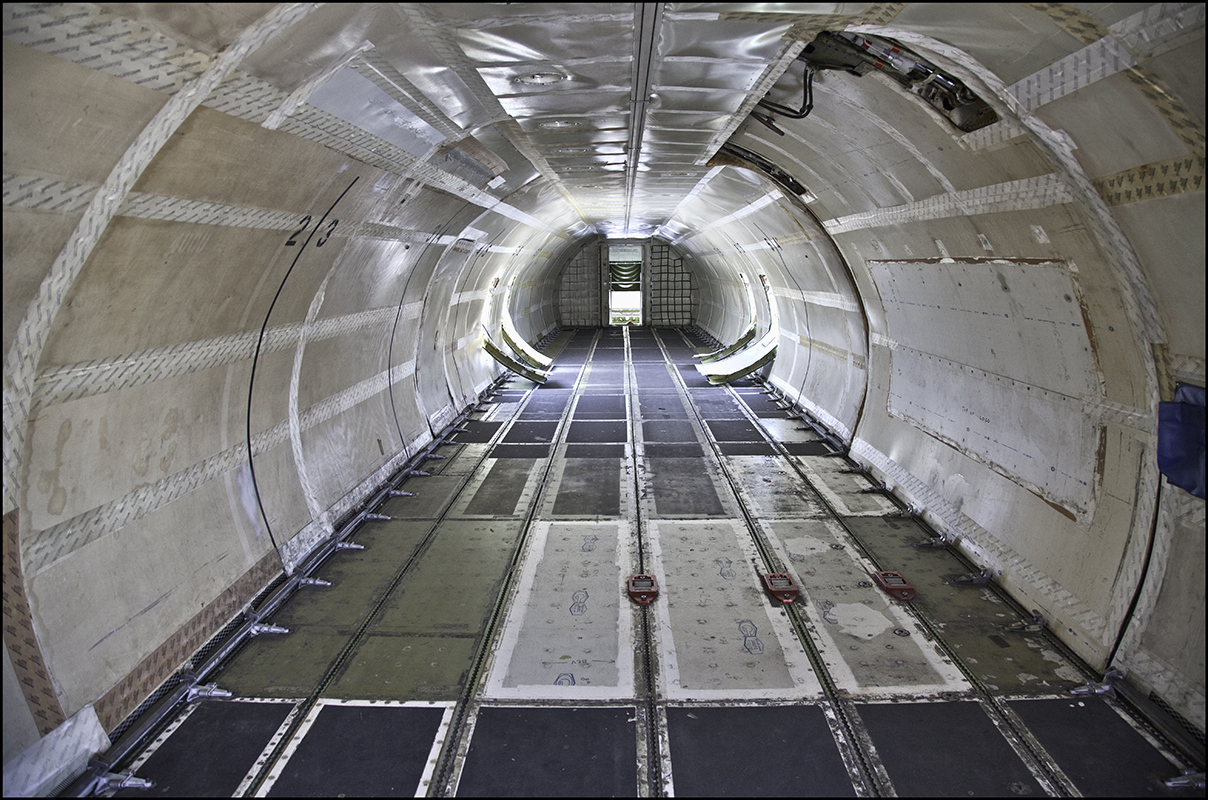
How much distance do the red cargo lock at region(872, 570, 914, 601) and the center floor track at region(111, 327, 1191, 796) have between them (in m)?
0.09

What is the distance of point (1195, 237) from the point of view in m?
3.60

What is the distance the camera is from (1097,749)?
168 inches

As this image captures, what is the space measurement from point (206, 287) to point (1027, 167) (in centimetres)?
558

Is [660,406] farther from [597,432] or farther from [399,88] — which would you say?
[399,88]

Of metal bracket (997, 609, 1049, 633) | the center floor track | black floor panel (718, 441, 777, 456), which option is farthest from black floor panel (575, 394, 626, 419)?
metal bracket (997, 609, 1049, 633)

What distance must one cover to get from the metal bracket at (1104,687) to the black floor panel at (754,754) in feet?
6.02

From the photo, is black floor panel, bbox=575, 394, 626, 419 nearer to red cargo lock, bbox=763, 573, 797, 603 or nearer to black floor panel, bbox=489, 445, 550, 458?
black floor panel, bbox=489, 445, 550, 458

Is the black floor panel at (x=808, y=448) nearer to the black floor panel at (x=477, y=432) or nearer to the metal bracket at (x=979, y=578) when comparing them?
the metal bracket at (x=979, y=578)

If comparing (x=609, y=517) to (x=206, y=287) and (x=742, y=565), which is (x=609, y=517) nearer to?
(x=742, y=565)

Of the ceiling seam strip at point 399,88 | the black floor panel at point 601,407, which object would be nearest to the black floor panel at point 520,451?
the black floor panel at point 601,407

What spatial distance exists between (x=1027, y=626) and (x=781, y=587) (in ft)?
6.25

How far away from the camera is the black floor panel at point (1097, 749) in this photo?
396 centimetres

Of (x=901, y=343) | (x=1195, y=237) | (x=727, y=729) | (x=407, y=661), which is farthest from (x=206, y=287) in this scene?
(x=901, y=343)

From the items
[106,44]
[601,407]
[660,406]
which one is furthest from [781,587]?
[601,407]
